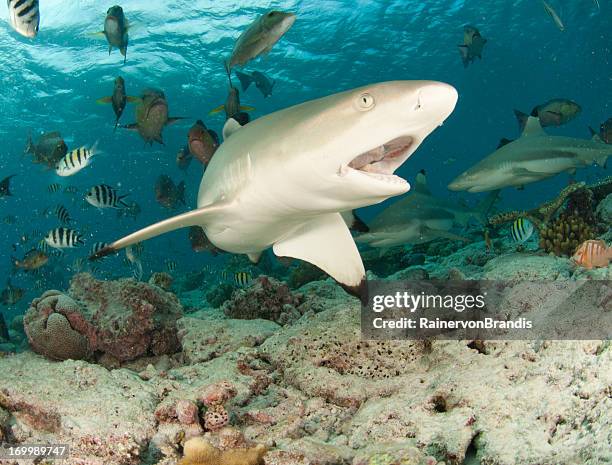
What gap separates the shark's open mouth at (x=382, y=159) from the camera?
2.95 metres

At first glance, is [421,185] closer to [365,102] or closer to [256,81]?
[256,81]

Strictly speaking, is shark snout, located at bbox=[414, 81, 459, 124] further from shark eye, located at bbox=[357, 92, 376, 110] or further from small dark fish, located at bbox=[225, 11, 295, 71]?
small dark fish, located at bbox=[225, 11, 295, 71]


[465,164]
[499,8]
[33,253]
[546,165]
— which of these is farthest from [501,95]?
[33,253]

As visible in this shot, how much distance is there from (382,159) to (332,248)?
167 cm

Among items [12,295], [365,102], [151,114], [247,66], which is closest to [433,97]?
[365,102]

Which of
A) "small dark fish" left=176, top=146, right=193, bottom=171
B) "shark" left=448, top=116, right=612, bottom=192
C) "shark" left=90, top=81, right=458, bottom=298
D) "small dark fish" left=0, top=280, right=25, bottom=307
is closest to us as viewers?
"shark" left=90, top=81, right=458, bottom=298

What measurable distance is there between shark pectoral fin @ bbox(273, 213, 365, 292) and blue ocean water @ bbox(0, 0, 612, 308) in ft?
55.5

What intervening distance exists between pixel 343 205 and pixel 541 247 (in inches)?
213

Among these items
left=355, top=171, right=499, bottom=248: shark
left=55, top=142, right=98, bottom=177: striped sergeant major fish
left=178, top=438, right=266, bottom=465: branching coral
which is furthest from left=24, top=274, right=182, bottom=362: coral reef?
left=355, top=171, right=499, bottom=248: shark

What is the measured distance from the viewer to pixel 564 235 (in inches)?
275

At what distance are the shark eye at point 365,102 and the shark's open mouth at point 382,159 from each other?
0.40m

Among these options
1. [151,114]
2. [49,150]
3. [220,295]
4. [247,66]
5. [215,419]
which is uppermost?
[247,66]

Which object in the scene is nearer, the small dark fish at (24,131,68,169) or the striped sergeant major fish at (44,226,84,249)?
the striped sergeant major fish at (44,226,84,249)

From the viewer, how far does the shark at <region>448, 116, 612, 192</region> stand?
7.96 m
